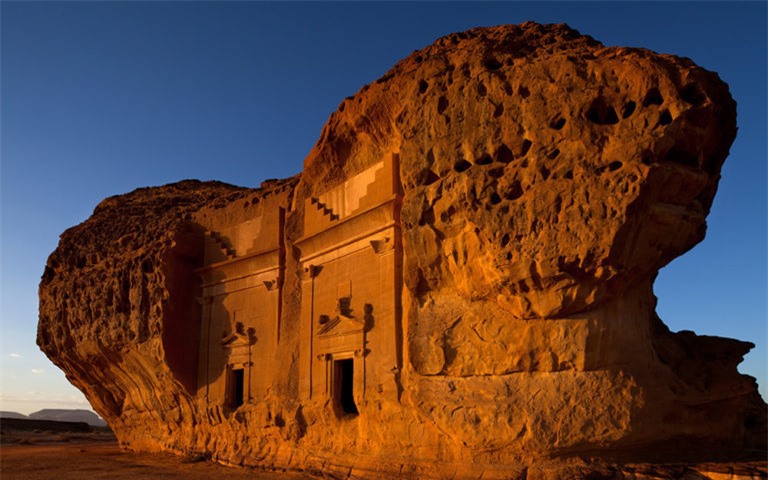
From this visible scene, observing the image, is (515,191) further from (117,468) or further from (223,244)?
A: (117,468)

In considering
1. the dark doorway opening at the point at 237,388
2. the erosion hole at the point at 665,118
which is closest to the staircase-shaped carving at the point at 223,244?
the dark doorway opening at the point at 237,388

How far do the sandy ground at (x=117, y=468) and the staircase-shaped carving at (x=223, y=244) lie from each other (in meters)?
5.57

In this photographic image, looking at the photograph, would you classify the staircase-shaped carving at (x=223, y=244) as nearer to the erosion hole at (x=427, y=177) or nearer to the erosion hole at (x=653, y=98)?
the erosion hole at (x=427, y=177)

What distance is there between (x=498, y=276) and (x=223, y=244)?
34.8ft

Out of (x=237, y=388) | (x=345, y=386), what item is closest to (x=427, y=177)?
(x=345, y=386)

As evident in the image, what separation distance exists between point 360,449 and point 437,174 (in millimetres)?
5470

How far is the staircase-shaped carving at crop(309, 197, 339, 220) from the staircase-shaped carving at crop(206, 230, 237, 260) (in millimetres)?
3879

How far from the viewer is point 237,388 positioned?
696 inches

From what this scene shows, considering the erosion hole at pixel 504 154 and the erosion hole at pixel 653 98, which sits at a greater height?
the erosion hole at pixel 653 98

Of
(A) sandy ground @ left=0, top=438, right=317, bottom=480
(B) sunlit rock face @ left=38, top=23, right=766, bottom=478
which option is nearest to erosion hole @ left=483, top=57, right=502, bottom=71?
(B) sunlit rock face @ left=38, top=23, right=766, bottom=478

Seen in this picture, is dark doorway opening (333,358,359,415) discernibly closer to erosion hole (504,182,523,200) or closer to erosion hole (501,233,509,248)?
erosion hole (501,233,509,248)

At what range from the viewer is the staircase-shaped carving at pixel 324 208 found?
584 inches

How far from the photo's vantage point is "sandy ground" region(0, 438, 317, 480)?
14.9m

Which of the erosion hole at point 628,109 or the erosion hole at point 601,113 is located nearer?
the erosion hole at point 628,109
